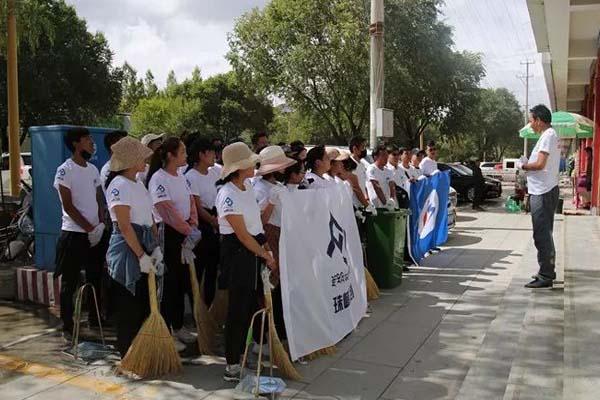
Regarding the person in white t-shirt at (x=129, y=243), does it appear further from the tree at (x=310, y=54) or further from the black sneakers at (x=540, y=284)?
the tree at (x=310, y=54)

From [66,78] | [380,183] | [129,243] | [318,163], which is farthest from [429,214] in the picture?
[66,78]

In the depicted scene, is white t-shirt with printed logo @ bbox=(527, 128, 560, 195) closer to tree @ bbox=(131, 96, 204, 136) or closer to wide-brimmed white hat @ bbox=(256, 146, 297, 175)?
wide-brimmed white hat @ bbox=(256, 146, 297, 175)

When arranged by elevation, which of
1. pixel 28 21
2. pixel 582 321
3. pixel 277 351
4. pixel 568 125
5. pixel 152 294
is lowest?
pixel 277 351

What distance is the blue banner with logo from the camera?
8.79 meters

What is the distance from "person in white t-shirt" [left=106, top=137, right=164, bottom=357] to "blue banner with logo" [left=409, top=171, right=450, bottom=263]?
4919 millimetres

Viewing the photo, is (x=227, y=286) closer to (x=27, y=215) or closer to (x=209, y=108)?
(x=27, y=215)

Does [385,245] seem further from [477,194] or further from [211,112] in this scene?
[211,112]

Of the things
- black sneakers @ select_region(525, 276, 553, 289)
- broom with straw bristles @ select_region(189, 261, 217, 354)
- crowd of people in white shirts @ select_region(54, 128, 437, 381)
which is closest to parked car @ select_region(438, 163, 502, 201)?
black sneakers @ select_region(525, 276, 553, 289)

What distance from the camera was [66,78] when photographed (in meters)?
27.6

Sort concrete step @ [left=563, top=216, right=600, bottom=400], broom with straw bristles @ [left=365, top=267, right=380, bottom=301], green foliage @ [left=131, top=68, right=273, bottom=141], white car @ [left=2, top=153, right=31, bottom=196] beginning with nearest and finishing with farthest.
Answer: concrete step @ [left=563, top=216, right=600, bottom=400], broom with straw bristles @ [left=365, top=267, right=380, bottom=301], white car @ [left=2, top=153, right=31, bottom=196], green foliage @ [left=131, top=68, right=273, bottom=141]

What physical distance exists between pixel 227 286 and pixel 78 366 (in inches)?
57.4

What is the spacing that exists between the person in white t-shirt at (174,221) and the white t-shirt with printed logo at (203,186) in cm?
33

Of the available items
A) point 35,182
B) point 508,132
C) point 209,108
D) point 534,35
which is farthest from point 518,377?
point 508,132

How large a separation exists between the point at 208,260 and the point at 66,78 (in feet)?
81.9
